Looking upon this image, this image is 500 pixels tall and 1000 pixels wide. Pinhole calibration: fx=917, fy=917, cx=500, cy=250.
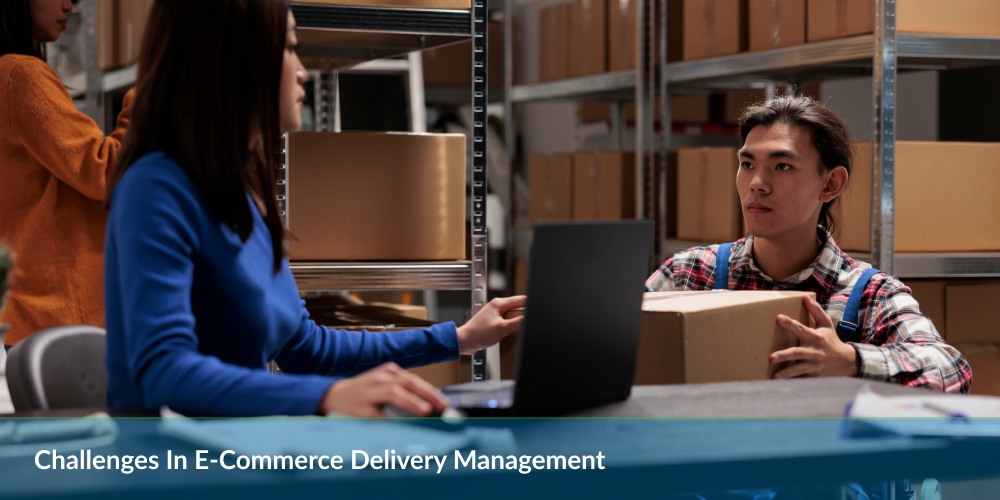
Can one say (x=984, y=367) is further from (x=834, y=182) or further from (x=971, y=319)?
(x=834, y=182)

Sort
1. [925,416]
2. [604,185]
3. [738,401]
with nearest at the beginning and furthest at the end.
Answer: [925,416] → [738,401] → [604,185]

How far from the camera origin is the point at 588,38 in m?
3.74

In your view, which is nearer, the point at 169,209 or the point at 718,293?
the point at 169,209

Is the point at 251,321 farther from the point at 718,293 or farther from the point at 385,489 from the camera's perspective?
the point at 718,293

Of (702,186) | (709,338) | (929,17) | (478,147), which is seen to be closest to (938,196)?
(929,17)

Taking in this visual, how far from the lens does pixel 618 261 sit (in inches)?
38.8

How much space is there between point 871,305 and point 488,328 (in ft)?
2.44

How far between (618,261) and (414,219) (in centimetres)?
122

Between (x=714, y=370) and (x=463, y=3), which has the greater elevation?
(x=463, y=3)

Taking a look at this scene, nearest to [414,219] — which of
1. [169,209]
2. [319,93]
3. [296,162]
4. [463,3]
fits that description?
[296,162]

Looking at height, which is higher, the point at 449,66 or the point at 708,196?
the point at 449,66

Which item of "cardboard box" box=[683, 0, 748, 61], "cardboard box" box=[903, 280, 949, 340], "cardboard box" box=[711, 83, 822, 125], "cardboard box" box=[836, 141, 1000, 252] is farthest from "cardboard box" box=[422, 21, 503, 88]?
"cardboard box" box=[903, 280, 949, 340]

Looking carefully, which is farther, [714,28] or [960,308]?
[714,28]

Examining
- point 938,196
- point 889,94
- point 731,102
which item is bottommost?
point 938,196
